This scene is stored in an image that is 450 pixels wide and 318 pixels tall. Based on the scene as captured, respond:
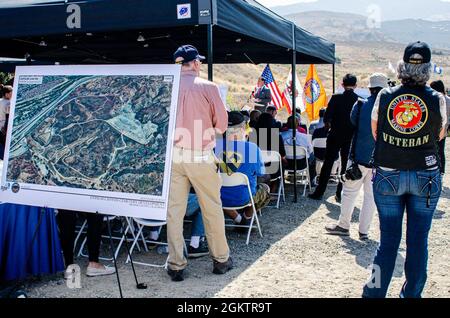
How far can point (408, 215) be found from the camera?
3111 mm

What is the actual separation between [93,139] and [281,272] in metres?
1.90

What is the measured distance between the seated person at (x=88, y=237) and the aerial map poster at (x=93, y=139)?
17.6 inches

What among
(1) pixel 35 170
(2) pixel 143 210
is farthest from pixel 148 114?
(1) pixel 35 170

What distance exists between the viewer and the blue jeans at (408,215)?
9.95ft

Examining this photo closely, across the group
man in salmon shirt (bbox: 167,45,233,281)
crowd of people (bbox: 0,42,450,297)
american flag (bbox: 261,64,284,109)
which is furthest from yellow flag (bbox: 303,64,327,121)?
man in salmon shirt (bbox: 167,45,233,281)

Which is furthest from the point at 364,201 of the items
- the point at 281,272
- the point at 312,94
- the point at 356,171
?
the point at 312,94

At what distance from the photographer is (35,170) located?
3631 mm

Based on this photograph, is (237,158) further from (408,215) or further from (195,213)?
(408,215)

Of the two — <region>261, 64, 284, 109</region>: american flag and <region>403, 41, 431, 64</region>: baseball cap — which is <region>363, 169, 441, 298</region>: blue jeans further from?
<region>261, 64, 284, 109</region>: american flag

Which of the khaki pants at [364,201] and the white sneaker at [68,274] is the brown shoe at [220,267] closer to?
the white sneaker at [68,274]

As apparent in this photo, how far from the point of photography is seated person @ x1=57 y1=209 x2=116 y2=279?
13.0 feet

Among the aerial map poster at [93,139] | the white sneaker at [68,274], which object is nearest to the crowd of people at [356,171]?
the white sneaker at [68,274]

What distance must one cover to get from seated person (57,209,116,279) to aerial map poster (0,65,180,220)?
45 centimetres
